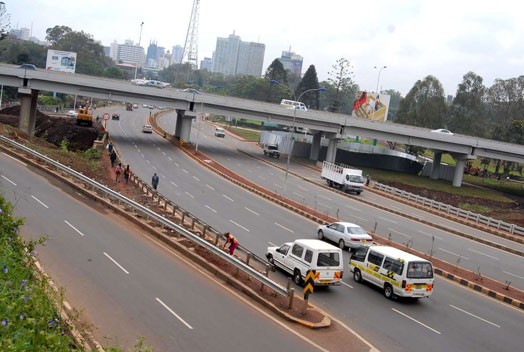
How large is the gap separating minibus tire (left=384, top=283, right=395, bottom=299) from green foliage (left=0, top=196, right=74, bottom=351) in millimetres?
13097

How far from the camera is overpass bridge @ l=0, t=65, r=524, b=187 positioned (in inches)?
2405

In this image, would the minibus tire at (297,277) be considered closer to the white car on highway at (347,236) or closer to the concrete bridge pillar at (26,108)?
the white car on highway at (347,236)

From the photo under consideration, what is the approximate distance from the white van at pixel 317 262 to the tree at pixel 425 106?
79043 mm

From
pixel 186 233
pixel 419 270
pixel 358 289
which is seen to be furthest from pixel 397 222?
pixel 186 233

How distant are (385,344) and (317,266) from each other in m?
4.52

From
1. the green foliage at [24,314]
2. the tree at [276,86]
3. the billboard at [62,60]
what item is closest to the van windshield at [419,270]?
the green foliage at [24,314]

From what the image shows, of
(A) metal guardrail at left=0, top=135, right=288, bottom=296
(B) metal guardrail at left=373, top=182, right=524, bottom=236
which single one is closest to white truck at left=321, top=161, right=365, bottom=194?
(B) metal guardrail at left=373, top=182, right=524, bottom=236

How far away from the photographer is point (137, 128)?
281ft

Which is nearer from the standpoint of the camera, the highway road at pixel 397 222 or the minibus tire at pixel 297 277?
the minibus tire at pixel 297 277

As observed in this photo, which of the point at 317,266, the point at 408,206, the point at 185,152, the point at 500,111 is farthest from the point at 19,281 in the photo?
the point at 500,111

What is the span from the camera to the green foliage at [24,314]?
8.05 metres

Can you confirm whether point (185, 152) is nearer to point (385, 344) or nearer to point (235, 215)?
point (235, 215)

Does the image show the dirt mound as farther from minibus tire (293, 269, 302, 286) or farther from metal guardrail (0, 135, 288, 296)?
minibus tire (293, 269, 302, 286)

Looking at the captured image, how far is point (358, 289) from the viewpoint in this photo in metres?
21.5
